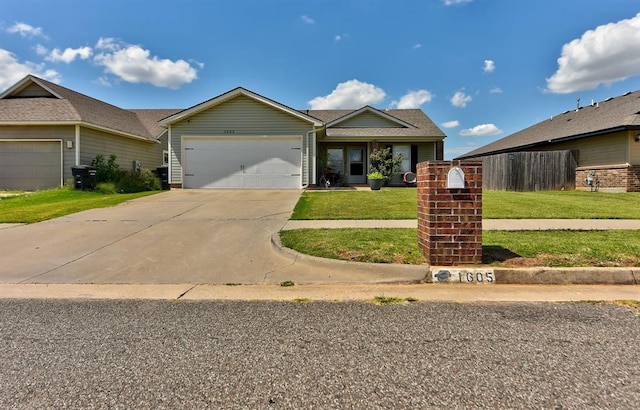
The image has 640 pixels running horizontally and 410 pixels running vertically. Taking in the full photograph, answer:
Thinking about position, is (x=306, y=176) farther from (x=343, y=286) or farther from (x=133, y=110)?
(x=133, y=110)

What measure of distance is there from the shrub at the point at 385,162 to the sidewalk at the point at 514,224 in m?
10.6

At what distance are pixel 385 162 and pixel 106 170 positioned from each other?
1384cm

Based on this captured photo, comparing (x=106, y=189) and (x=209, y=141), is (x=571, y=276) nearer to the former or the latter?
(x=209, y=141)

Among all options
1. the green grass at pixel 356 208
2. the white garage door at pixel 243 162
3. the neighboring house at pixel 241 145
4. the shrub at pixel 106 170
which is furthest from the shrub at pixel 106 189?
the green grass at pixel 356 208

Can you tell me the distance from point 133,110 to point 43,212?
18.2m

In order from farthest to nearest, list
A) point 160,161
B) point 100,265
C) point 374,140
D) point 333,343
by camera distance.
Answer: point 160,161 → point 374,140 → point 100,265 → point 333,343

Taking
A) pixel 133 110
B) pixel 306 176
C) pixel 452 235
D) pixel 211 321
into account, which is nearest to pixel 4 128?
pixel 133 110

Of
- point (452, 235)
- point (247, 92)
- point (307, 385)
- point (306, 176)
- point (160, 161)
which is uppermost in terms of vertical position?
point (247, 92)

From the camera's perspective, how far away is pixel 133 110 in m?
26.0

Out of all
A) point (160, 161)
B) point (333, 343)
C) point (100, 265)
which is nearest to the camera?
point (333, 343)

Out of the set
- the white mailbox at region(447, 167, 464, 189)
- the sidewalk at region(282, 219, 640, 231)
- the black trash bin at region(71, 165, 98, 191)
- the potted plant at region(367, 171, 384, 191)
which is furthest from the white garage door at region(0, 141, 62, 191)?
the white mailbox at region(447, 167, 464, 189)

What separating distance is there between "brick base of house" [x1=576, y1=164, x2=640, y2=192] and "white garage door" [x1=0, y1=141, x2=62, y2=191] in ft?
85.0

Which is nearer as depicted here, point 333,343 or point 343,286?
point 333,343

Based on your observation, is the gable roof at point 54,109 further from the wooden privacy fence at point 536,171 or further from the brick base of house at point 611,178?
the brick base of house at point 611,178
